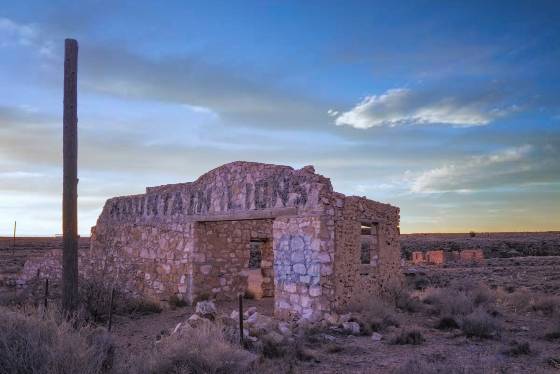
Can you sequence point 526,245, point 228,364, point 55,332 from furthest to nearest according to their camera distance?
point 526,245 < point 228,364 < point 55,332

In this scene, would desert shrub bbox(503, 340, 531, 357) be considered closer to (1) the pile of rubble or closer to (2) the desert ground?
(2) the desert ground

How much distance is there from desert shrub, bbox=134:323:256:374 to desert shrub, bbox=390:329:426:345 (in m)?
3.54

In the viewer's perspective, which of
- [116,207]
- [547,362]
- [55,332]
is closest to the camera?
[55,332]

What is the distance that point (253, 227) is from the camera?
15648 millimetres

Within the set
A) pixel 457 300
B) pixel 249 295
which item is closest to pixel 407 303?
pixel 457 300

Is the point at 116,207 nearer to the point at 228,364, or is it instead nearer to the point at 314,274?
the point at 314,274

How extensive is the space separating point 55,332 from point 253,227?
10074 mm

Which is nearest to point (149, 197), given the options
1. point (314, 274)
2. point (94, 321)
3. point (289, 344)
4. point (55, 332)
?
point (94, 321)

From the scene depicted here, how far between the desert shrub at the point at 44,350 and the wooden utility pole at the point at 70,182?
2.77m

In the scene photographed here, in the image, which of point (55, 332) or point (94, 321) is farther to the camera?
point (94, 321)

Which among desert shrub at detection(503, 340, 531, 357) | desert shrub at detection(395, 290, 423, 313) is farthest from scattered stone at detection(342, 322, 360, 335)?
desert shrub at detection(395, 290, 423, 313)

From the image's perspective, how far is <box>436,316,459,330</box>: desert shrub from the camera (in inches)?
420

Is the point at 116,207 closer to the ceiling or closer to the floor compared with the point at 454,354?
closer to the ceiling

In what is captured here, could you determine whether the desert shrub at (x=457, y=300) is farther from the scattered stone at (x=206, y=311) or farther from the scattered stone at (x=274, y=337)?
the scattered stone at (x=206, y=311)
